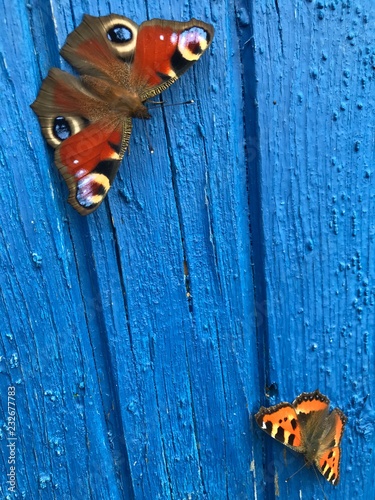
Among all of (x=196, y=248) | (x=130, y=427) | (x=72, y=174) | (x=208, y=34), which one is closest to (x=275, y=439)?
(x=130, y=427)

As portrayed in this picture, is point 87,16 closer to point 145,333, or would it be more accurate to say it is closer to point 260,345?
point 145,333

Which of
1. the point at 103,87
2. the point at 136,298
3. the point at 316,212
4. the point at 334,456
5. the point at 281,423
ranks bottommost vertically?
the point at 334,456

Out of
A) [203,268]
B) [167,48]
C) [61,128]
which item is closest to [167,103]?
[167,48]

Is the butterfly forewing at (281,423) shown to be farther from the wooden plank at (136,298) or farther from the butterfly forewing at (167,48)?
the butterfly forewing at (167,48)

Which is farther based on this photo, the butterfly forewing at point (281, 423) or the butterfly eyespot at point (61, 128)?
the butterfly forewing at point (281, 423)

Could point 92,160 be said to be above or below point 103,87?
below

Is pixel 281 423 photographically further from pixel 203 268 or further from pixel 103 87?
pixel 103 87

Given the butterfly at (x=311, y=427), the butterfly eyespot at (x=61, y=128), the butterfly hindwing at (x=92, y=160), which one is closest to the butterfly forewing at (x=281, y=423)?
the butterfly at (x=311, y=427)
